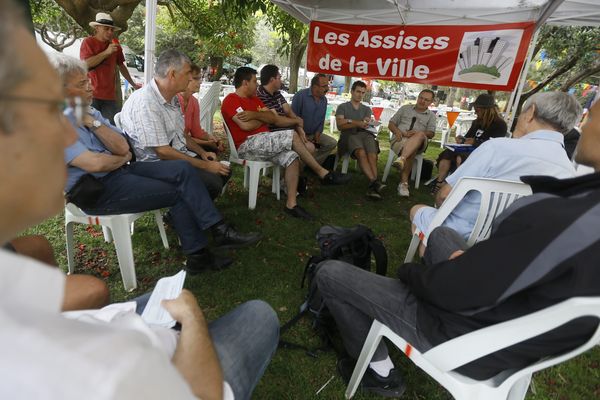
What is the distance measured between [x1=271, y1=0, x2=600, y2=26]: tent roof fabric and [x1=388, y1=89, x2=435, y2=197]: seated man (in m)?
1.10

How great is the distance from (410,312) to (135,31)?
3937 centimetres

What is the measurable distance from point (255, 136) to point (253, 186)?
1.90ft

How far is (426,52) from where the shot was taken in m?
5.25

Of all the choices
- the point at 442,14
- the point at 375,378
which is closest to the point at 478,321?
the point at 375,378

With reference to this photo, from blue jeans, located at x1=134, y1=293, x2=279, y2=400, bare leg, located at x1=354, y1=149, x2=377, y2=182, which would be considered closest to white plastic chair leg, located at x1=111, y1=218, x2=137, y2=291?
blue jeans, located at x1=134, y1=293, x2=279, y2=400

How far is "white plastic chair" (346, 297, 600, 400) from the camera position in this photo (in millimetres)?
940

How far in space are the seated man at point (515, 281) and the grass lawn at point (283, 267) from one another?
2.16 feet

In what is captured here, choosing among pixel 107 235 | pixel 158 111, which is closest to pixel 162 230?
pixel 107 235

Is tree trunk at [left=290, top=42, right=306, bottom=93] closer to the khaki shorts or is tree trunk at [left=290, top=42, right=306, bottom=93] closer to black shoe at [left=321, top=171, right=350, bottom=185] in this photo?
black shoe at [left=321, top=171, right=350, bottom=185]

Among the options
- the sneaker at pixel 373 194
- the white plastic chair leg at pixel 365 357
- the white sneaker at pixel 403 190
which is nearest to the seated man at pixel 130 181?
the white plastic chair leg at pixel 365 357

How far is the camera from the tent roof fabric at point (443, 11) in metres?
4.29

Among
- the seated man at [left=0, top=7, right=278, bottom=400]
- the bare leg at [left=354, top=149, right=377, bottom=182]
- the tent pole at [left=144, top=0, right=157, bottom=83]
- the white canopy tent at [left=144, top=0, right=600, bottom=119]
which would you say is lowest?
A: the bare leg at [left=354, top=149, right=377, bottom=182]

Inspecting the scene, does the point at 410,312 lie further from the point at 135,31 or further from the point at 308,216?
the point at 135,31

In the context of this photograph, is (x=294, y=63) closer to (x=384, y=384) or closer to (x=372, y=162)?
(x=372, y=162)
